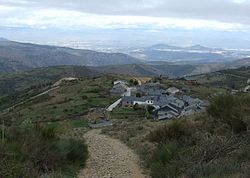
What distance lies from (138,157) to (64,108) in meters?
45.1

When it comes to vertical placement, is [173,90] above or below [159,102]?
below

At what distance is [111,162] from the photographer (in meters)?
14.0

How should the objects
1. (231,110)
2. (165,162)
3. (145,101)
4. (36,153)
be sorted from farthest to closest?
(145,101), (231,110), (165,162), (36,153)

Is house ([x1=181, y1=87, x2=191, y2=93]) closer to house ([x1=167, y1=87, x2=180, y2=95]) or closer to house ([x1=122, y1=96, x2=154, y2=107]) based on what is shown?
house ([x1=167, y1=87, x2=180, y2=95])

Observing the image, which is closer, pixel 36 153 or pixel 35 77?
pixel 36 153

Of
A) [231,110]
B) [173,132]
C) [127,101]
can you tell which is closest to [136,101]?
[127,101]

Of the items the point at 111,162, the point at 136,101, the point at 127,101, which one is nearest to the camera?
the point at 111,162

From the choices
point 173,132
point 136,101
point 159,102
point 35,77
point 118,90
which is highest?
point 173,132

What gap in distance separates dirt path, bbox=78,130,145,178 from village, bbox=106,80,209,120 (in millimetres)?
26332

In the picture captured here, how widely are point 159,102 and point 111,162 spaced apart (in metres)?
50.8

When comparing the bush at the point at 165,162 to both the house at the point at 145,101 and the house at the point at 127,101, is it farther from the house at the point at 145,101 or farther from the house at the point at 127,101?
the house at the point at 145,101

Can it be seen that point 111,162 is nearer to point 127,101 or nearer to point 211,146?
point 211,146

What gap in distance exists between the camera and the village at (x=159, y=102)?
52.3 m

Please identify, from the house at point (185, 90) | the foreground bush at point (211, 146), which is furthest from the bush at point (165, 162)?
the house at point (185, 90)
